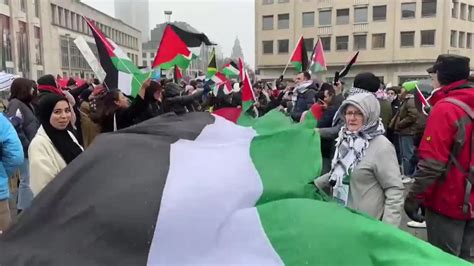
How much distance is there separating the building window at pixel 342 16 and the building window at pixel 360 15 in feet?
3.18

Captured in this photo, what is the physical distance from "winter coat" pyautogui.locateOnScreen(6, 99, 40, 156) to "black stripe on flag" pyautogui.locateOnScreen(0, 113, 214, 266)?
4735mm

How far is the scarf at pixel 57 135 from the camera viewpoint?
3713 millimetres

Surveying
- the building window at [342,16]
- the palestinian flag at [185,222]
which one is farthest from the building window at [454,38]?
the palestinian flag at [185,222]

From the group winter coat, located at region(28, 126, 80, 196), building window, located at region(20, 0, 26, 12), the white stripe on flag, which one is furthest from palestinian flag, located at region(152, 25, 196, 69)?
building window, located at region(20, 0, 26, 12)

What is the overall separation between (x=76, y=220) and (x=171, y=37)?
6965mm

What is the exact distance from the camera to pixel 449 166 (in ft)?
10.7

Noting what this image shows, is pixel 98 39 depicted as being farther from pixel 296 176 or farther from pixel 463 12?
pixel 463 12

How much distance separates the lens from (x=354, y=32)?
54.6m

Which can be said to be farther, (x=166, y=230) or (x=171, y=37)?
(x=171, y=37)

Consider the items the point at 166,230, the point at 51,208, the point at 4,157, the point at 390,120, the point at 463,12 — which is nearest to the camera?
the point at 166,230

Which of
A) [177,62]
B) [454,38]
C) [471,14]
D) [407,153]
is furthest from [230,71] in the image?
[471,14]

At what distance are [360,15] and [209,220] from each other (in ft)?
183

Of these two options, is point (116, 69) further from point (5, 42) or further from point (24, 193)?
point (5, 42)

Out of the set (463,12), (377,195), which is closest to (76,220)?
(377,195)
